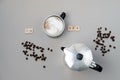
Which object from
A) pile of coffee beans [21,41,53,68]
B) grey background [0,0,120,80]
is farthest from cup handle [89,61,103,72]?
pile of coffee beans [21,41,53,68]

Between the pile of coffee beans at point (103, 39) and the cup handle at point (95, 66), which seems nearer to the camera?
the cup handle at point (95, 66)

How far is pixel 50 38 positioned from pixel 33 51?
0.20 m

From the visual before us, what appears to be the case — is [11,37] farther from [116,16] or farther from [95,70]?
[116,16]

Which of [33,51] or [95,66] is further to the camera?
[33,51]

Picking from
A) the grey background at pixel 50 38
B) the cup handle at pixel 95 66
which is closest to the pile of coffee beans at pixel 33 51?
the grey background at pixel 50 38

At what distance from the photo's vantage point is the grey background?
184cm

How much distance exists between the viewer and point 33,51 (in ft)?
6.30

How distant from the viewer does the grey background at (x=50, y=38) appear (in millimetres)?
1839

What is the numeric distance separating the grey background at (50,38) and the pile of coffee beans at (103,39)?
32 millimetres

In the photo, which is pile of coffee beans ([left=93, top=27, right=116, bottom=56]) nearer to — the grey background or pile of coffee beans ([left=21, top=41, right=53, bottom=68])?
the grey background

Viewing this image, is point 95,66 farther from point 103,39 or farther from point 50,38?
point 50,38

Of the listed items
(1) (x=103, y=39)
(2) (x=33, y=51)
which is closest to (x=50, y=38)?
(2) (x=33, y=51)

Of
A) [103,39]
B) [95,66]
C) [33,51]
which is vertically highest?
[103,39]

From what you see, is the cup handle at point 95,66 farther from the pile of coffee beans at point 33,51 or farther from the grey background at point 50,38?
the pile of coffee beans at point 33,51
